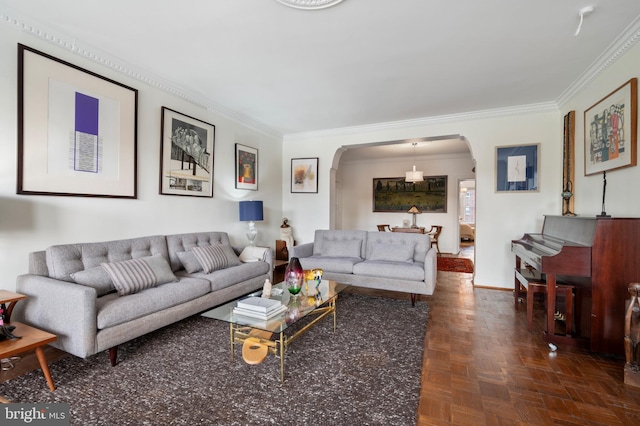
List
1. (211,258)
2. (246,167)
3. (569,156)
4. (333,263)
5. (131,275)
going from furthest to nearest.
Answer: (246,167), (333,263), (569,156), (211,258), (131,275)

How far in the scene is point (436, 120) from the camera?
4848 millimetres

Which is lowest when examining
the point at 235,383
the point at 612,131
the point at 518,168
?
the point at 235,383

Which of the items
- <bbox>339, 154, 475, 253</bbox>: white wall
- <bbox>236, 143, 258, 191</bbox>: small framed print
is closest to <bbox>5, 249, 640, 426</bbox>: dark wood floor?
<bbox>236, 143, 258, 191</bbox>: small framed print

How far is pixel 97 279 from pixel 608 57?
5126 millimetres

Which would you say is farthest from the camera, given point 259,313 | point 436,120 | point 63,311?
point 436,120

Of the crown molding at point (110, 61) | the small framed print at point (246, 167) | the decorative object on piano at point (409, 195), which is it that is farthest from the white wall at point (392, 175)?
the crown molding at point (110, 61)

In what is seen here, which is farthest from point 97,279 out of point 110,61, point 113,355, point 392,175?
point 392,175

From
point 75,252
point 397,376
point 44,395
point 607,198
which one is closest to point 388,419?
point 397,376

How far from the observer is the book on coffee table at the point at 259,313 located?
86.0 inches

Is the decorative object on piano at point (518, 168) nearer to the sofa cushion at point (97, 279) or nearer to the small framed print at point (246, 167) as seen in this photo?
the small framed print at point (246, 167)

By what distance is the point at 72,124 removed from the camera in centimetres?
273

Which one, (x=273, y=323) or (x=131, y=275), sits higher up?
(x=131, y=275)

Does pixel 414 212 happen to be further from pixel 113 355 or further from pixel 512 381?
pixel 113 355

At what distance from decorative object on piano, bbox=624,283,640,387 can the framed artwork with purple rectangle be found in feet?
14.6
